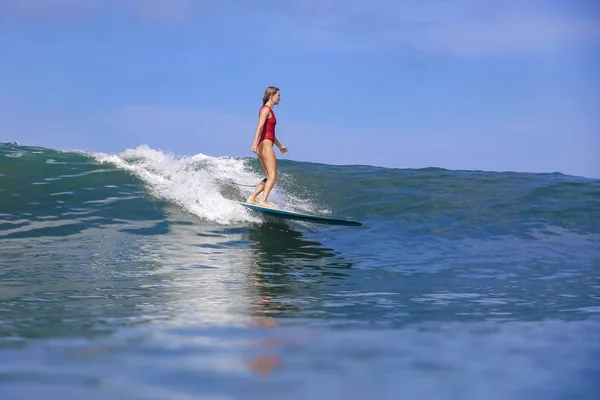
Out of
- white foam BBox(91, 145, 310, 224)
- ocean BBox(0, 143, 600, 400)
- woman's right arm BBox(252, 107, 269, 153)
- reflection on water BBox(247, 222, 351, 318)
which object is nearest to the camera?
ocean BBox(0, 143, 600, 400)

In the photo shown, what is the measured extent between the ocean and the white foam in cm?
6

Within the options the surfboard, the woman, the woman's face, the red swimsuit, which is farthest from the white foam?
the woman's face

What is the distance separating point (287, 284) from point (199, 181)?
6696mm

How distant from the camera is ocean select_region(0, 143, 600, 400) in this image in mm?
3811

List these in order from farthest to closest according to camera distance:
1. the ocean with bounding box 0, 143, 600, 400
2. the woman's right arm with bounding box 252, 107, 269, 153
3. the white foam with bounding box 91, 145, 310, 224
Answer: the white foam with bounding box 91, 145, 310, 224
the woman's right arm with bounding box 252, 107, 269, 153
the ocean with bounding box 0, 143, 600, 400

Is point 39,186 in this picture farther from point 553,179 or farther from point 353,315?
point 553,179

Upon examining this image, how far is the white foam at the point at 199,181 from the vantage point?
1253 cm

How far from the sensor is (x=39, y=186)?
46.3 ft

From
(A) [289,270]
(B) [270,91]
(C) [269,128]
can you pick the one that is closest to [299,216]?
(C) [269,128]

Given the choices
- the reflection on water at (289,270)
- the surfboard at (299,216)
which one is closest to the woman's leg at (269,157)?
the surfboard at (299,216)

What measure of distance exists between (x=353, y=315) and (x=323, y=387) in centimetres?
212

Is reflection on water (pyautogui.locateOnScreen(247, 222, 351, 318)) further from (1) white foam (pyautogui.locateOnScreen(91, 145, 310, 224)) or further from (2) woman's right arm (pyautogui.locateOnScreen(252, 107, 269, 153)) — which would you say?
(2) woman's right arm (pyautogui.locateOnScreen(252, 107, 269, 153))

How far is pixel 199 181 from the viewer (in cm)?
1384

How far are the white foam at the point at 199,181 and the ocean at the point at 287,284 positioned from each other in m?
0.06
